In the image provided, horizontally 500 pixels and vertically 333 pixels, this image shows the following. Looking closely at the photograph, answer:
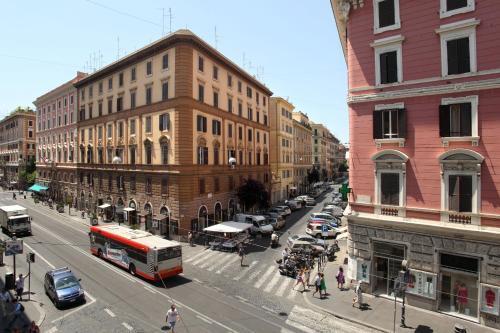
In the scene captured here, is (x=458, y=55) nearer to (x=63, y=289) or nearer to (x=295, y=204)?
(x=63, y=289)

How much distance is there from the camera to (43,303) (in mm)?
19578

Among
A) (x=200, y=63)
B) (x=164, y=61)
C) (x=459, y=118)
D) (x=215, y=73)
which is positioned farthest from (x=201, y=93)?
(x=459, y=118)

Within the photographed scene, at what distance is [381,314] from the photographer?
17.8 meters

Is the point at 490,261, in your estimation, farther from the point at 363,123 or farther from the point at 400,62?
the point at 400,62

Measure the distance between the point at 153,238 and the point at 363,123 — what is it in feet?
58.6

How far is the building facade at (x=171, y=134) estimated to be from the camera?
34.9 m

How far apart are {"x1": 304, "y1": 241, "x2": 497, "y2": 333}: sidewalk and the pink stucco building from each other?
0.72 meters

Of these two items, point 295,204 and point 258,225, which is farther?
point 295,204

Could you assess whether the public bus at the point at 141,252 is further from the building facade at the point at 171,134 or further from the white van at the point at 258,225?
the white van at the point at 258,225

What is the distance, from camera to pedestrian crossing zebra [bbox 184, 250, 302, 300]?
2223 centimetres

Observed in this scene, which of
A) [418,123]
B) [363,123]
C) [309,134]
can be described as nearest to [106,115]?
[363,123]

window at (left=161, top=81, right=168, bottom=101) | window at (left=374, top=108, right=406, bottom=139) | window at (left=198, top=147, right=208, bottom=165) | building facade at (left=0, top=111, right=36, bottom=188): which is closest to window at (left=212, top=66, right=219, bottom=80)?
window at (left=161, top=81, right=168, bottom=101)

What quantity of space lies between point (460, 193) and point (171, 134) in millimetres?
27785

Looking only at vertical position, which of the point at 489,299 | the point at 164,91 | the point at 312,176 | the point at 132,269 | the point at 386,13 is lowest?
the point at 132,269
